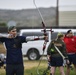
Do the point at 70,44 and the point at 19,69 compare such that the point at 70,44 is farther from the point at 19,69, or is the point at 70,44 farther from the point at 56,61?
the point at 19,69

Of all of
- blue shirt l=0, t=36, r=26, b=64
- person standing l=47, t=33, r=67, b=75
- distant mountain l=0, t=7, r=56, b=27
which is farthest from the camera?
distant mountain l=0, t=7, r=56, b=27

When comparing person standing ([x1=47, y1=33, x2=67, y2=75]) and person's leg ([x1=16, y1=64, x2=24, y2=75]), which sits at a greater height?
person standing ([x1=47, y1=33, x2=67, y2=75])

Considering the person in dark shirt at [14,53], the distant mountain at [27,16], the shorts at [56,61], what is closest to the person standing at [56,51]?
the shorts at [56,61]

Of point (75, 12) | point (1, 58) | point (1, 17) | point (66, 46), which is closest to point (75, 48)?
point (66, 46)

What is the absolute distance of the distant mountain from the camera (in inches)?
1839

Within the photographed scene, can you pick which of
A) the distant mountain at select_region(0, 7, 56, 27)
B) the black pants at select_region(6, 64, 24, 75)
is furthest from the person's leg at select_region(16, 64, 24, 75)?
the distant mountain at select_region(0, 7, 56, 27)

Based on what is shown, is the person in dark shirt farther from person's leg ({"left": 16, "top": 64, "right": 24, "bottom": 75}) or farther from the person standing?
the person standing

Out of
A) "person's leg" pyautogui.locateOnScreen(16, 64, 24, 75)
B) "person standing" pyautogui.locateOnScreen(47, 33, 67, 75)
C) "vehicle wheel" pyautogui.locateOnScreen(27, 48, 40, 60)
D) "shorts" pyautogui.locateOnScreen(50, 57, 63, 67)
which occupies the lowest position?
"person's leg" pyautogui.locateOnScreen(16, 64, 24, 75)

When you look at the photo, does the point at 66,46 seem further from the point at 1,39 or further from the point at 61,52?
the point at 1,39

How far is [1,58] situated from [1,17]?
117 feet

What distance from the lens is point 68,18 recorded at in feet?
137

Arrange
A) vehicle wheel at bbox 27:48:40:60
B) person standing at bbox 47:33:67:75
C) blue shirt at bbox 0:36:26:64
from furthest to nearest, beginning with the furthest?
vehicle wheel at bbox 27:48:40:60 → person standing at bbox 47:33:67:75 → blue shirt at bbox 0:36:26:64

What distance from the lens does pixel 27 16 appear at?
169 feet

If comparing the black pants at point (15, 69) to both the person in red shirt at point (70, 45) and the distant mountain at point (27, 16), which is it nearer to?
the person in red shirt at point (70, 45)
